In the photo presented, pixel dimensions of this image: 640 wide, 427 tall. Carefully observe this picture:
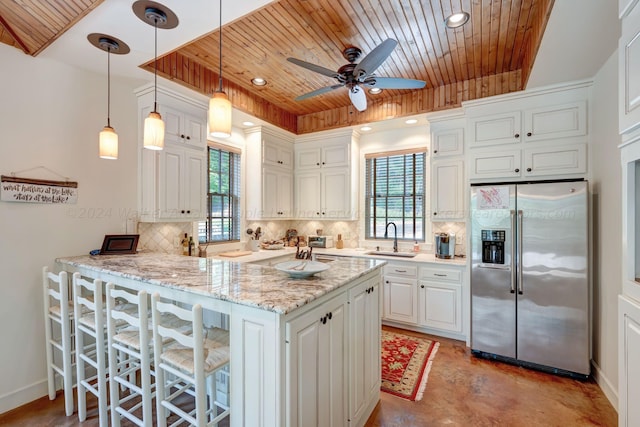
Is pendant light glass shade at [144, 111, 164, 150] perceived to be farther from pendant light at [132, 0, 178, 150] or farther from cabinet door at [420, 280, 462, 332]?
cabinet door at [420, 280, 462, 332]

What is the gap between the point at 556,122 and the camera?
2873mm

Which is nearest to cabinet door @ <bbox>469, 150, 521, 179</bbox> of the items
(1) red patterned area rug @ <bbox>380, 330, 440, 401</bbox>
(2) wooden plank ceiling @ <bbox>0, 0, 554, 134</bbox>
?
(2) wooden plank ceiling @ <bbox>0, 0, 554, 134</bbox>

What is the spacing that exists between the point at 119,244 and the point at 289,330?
228 cm

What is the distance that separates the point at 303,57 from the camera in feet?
9.98

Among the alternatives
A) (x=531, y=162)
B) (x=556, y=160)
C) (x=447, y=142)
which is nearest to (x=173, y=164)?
(x=447, y=142)

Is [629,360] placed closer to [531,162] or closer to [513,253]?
[513,253]

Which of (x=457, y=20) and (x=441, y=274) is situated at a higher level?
(x=457, y=20)

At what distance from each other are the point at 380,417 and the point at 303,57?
10.7 ft

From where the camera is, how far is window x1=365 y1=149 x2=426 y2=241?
427 centimetres

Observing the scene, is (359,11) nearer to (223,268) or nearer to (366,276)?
(366,276)

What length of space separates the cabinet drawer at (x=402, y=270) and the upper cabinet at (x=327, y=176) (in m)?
1.01

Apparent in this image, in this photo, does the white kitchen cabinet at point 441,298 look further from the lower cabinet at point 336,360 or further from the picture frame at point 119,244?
the picture frame at point 119,244

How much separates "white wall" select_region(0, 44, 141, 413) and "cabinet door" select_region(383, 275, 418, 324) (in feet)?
10.2

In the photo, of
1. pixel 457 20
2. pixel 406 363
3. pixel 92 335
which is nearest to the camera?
pixel 92 335
